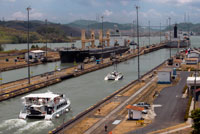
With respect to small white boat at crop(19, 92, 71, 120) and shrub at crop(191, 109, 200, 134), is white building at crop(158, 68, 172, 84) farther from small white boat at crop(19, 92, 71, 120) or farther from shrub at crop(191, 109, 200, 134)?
shrub at crop(191, 109, 200, 134)

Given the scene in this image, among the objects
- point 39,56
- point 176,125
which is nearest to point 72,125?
point 176,125

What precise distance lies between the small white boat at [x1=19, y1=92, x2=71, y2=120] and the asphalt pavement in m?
6.74

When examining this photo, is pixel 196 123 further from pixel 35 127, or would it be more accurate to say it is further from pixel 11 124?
pixel 11 124

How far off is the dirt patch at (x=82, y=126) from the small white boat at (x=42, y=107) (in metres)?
3.02

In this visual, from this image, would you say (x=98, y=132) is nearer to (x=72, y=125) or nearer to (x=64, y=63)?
(x=72, y=125)

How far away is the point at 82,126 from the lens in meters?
19.2

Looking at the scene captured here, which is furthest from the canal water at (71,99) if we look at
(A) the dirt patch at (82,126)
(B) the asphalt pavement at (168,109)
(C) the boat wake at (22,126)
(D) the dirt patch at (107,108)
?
(B) the asphalt pavement at (168,109)

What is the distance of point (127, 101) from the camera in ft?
84.1

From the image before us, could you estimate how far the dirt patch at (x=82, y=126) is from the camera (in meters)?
18.3

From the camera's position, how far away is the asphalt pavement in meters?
18.7

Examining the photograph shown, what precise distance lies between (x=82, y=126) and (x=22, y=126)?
4.20 m

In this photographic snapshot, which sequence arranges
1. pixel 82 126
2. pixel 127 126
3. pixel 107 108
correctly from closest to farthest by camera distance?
pixel 127 126 → pixel 82 126 → pixel 107 108

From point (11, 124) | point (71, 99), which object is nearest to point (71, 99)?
point (71, 99)

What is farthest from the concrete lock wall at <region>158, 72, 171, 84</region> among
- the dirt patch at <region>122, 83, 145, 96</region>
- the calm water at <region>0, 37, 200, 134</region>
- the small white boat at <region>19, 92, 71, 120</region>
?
the small white boat at <region>19, 92, 71, 120</region>
